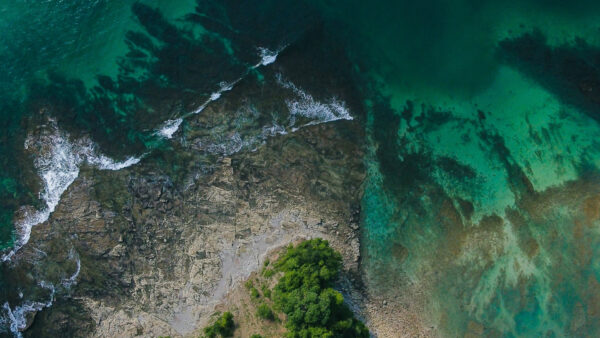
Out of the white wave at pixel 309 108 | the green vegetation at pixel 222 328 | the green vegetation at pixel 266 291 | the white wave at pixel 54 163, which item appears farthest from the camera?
the white wave at pixel 309 108

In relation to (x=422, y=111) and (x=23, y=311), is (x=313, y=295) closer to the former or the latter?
(x=422, y=111)

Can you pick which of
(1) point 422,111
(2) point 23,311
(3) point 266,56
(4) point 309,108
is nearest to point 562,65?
(1) point 422,111

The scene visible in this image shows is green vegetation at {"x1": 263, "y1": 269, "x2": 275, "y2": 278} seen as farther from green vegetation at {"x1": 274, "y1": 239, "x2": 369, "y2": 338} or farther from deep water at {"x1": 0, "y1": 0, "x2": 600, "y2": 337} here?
deep water at {"x1": 0, "y1": 0, "x2": 600, "y2": 337}

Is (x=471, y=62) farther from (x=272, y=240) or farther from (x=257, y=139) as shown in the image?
(x=272, y=240)

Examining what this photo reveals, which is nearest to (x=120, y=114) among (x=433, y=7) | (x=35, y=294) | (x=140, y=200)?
(x=140, y=200)

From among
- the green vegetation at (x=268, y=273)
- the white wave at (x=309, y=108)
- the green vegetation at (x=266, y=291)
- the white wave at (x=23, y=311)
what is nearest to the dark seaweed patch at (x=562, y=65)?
the white wave at (x=309, y=108)

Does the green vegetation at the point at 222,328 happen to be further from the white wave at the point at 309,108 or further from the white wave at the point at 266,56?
the white wave at the point at 266,56

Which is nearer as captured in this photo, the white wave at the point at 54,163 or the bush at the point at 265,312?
the bush at the point at 265,312
